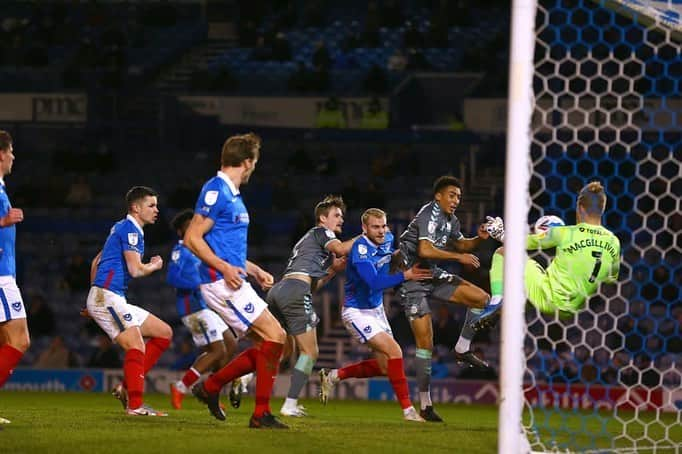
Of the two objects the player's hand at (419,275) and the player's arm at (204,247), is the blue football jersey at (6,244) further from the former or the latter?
the player's hand at (419,275)

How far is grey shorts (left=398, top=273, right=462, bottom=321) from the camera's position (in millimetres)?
9828

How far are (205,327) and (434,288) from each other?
2152mm

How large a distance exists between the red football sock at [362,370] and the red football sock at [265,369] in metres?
2.49

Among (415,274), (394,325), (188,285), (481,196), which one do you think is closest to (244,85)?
(481,196)

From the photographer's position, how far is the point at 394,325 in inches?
667

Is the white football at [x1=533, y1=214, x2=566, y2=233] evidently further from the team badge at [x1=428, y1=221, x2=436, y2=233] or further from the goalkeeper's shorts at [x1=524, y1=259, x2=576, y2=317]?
the team badge at [x1=428, y1=221, x2=436, y2=233]

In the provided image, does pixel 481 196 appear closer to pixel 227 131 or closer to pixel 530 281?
pixel 227 131

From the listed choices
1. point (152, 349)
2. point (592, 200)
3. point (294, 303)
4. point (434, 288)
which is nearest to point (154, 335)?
point (152, 349)

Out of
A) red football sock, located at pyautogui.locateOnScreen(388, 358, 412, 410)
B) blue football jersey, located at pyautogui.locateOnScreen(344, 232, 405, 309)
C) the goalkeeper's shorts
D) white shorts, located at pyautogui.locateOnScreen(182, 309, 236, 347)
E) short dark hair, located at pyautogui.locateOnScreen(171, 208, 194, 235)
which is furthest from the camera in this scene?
short dark hair, located at pyautogui.locateOnScreen(171, 208, 194, 235)

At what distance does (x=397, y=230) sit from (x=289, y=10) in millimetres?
9265

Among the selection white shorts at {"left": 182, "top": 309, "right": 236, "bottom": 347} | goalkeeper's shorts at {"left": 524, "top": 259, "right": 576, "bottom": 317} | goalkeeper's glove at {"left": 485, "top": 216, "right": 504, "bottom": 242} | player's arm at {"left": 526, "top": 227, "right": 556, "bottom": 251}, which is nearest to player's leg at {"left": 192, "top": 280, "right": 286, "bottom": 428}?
player's arm at {"left": 526, "top": 227, "right": 556, "bottom": 251}

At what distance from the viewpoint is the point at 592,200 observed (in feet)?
27.0

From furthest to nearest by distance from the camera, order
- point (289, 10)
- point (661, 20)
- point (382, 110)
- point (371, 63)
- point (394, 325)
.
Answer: point (289, 10) → point (371, 63) → point (382, 110) → point (394, 325) → point (661, 20)

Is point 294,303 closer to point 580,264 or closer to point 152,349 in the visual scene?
point 152,349
